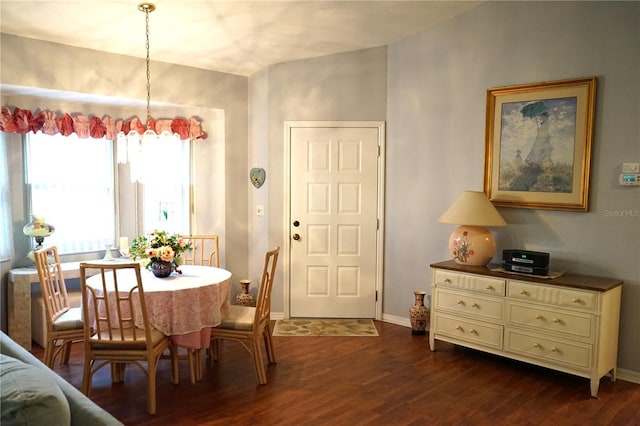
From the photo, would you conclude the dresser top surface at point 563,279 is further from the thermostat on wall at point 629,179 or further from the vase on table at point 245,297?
the vase on table at point 245,297

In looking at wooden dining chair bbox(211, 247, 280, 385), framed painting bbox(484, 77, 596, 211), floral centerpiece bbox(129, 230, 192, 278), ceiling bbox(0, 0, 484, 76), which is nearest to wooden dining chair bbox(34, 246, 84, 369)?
floral centerpiece bbox(129, 230, 192, 278)

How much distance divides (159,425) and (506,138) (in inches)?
132

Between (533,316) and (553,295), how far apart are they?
220mm

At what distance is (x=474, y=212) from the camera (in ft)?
13.1

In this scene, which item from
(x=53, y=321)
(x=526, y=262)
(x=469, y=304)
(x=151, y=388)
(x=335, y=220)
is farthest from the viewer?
(x=335, y=220)

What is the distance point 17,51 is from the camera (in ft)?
13.3

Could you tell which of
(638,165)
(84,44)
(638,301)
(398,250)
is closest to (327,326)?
(398,250)

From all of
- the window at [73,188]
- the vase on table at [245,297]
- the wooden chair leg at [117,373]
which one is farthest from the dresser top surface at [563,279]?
the window at [73,188]

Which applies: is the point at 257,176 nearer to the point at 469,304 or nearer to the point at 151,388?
the point at 469,304

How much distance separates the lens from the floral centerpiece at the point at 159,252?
3562 millimetres

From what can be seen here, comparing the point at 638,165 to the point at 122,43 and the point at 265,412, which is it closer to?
the point at 265,412

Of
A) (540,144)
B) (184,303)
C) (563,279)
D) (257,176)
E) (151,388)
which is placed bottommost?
(151,388)

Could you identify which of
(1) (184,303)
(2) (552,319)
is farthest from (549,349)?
(1) (184,303)

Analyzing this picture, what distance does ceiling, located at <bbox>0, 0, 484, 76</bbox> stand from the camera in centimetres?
365
